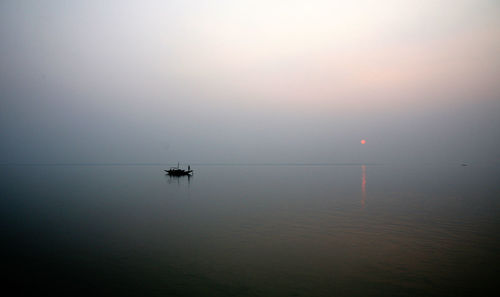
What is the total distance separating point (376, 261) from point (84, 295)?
1948 cm

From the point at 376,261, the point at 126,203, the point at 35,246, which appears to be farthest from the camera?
the point at 126,203

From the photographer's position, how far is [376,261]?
853 inches

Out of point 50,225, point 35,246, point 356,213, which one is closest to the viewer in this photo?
point 35,246

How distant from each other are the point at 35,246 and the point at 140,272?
1231 cm

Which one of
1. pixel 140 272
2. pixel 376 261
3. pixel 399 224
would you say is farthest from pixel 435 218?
pixel 140 272

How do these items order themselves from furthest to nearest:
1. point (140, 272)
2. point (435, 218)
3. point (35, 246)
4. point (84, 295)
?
point (435, 218) → point (35, 246) → point (140, 272) → point (84, 295)

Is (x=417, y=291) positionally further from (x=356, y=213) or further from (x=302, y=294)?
(x=356, y=213)

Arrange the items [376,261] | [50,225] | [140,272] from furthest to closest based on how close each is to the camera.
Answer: [50,225]
[376,261]
[140,272]

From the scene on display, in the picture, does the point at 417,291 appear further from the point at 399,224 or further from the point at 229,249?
the point at 399,224

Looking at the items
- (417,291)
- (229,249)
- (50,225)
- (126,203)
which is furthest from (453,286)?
(126,203)

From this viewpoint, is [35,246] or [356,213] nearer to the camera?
[35,246]

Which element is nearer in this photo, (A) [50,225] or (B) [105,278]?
(B) [105,278]

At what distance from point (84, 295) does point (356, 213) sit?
118 ft

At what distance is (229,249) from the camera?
81.2 feet
